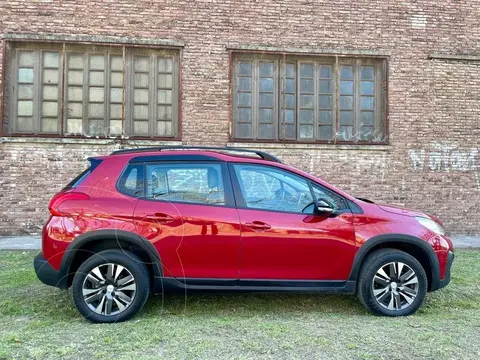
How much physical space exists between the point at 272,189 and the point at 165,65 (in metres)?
6.82

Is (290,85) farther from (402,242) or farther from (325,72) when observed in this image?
(402,242)

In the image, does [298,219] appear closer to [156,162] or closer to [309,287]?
[309,287]

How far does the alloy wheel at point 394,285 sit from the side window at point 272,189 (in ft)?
3.49

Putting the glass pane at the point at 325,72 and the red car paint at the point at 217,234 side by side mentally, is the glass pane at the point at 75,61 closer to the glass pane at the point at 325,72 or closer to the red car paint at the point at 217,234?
the glass pane at the point at 325,72

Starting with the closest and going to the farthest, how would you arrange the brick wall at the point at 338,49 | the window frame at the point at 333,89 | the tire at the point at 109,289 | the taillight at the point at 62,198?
the tire at the point at 109,289 → the taillight at the point at 62,198 → the brick wall at the point at 338,49 → the window frame at the point at 333,89

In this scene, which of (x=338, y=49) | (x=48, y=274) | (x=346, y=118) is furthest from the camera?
(x=346, y=118)

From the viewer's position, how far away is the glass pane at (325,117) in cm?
1052

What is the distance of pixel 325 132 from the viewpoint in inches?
414

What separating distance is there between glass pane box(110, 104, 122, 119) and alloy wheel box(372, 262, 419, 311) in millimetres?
7651

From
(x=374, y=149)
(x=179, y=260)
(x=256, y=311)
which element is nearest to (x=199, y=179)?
(x=179, y=260)

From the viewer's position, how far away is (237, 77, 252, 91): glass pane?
33.7ft

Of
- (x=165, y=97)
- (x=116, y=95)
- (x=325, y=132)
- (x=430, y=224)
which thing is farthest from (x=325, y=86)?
(x=430, y=224)

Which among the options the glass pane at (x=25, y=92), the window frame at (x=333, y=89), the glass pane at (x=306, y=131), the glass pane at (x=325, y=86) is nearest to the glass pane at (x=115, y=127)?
the glass pane at (x=25, y=92)

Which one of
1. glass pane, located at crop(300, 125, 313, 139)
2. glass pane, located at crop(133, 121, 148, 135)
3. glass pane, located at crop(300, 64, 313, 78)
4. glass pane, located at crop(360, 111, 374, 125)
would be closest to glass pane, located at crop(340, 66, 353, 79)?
glass pane, located at crop(300, 64, 313, 78)
